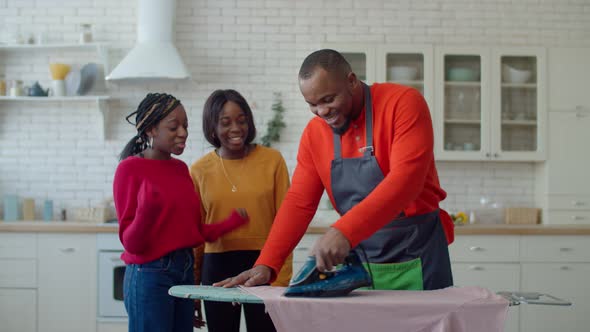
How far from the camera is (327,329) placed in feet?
5.95

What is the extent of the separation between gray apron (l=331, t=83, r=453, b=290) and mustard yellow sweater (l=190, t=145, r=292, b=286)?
572 mm

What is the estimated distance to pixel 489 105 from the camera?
4.88m

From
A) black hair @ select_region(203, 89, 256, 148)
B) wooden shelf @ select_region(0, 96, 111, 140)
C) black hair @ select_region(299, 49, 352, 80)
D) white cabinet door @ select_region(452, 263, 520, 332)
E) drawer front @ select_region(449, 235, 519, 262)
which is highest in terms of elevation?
wooden shelf @ select_region(0, 96, 111, 140)

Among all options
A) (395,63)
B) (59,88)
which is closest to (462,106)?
(395,63)

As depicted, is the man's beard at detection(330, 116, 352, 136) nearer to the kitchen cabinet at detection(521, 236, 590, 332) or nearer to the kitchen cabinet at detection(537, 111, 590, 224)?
the kitchen cabinet at detection(521, 236, 590, 332)

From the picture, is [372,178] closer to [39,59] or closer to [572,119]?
[572,119]

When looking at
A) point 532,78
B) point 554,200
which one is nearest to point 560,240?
point 554,200

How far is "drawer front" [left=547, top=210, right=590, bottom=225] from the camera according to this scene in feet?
16.1

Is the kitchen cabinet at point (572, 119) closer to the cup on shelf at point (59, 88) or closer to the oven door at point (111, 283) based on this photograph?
the oven door at point (111, 283)

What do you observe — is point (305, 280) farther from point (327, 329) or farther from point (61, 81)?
point (61, 81)

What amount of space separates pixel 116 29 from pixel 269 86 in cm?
121

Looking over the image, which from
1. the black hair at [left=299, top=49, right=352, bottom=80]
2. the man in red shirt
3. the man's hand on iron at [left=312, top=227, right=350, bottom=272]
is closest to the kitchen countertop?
the man in red shirt

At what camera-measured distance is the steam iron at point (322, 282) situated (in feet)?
6.10

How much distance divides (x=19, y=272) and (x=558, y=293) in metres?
3.53
